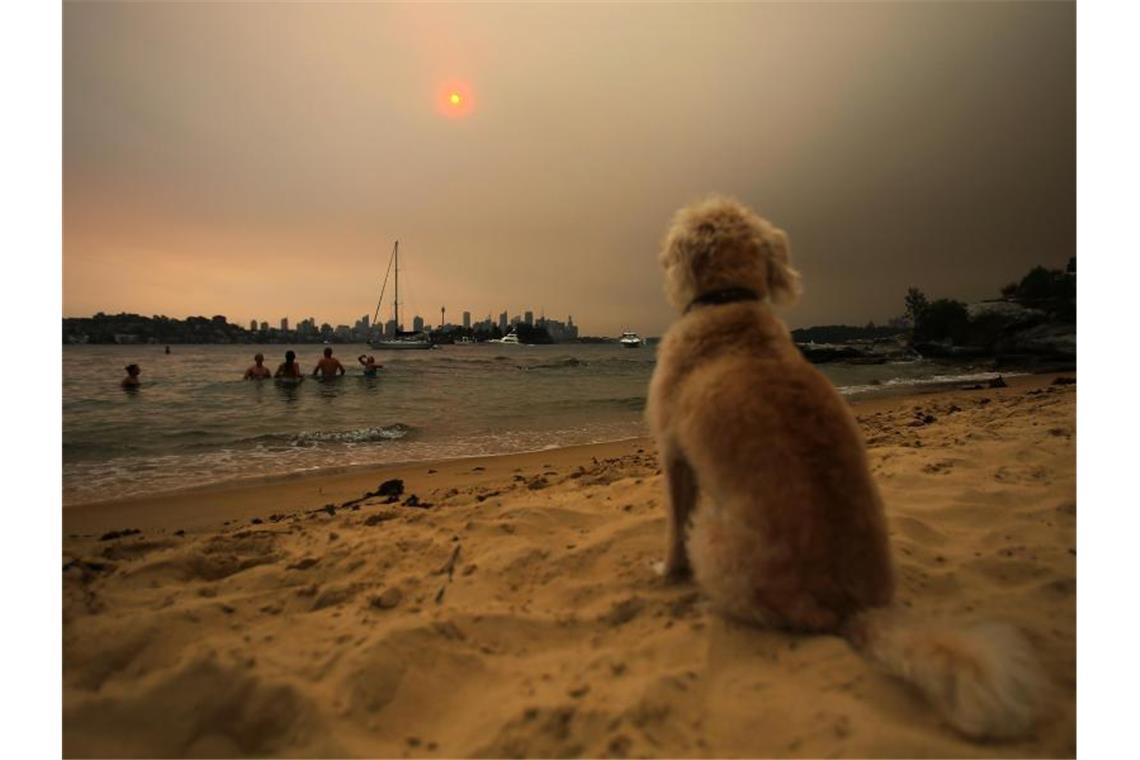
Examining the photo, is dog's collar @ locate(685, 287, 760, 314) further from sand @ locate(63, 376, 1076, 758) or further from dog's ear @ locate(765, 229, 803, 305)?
sand @ locate(63, 376, 1076, 758)

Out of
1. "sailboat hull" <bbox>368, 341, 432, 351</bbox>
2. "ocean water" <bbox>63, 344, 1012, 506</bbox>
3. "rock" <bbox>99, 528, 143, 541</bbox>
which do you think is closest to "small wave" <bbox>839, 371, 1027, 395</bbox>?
"ocean water" <bbox>63, 344, 1012, 506</bbox>

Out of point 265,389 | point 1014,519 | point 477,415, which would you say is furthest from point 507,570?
point 265,389

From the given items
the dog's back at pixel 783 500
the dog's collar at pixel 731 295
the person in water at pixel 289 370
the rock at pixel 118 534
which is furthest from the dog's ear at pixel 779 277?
the person in water at pixel 289 370

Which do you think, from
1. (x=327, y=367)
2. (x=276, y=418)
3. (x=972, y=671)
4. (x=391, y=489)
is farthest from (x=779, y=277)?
(x=327, y=367)

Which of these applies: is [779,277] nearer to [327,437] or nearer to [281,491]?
[281,491]
